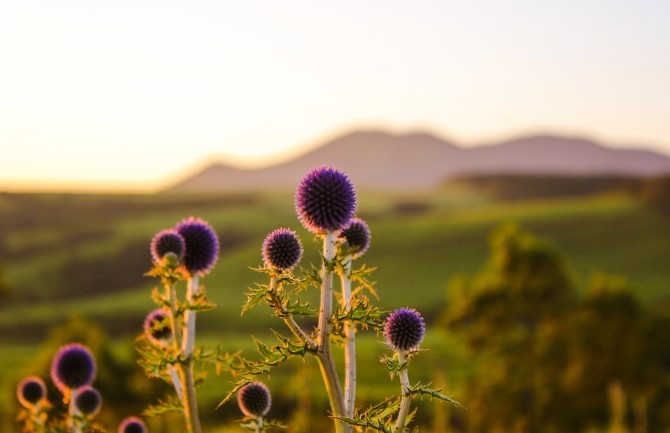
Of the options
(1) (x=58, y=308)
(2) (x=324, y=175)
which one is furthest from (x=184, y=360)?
(1) (x=58, y=308)

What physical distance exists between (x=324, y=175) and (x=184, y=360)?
1.28 meters

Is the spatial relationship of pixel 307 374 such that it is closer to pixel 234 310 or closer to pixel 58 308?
pixel 234 310

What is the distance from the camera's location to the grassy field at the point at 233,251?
10525cm

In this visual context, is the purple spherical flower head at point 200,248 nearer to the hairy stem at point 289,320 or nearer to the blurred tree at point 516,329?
the hairy stem at point 289,320

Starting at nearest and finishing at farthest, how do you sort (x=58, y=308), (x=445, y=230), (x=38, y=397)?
1. (x=38, y=397)
2. (x=58, y=308)
3. (x=445, y=230)

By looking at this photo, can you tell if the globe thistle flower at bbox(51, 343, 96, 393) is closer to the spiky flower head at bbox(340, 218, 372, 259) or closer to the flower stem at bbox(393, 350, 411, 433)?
the spiky flower head at bbox(340, 218, 372, 259)

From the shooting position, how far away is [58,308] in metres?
111

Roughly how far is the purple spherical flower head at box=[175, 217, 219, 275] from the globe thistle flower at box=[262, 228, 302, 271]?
1.40ft

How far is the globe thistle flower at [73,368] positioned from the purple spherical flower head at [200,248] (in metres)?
1.23

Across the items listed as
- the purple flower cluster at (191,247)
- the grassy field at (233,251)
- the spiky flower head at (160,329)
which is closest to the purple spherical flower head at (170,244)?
the purple flower cluster at (191,247)

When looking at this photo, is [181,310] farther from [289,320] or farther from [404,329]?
[404,329]

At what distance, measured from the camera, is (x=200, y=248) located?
4.49 metres

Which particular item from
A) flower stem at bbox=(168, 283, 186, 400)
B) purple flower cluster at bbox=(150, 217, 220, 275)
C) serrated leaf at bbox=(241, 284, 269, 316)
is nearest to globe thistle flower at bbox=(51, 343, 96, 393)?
purple flower cluster at bbox=(150, 217, 220, 275)

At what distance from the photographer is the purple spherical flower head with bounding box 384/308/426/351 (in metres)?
3.79
